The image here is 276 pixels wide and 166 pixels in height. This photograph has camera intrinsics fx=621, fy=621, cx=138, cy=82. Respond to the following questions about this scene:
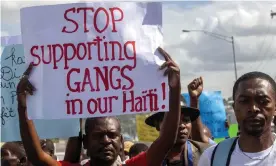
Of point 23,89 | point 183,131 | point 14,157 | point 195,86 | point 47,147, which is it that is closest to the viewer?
point 23,89

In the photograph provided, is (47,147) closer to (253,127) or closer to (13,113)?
(13,113)

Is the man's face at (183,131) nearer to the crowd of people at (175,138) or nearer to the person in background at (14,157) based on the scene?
the crowd of people at (175,138)

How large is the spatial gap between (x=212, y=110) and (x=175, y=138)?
518 cm

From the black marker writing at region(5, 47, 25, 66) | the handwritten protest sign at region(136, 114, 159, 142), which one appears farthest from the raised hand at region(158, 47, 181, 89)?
the handwritten protest sign at region(136, 114, 159, 142)

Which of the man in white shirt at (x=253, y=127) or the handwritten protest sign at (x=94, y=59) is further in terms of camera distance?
the handwritten protest sign at (x=94, y=59)

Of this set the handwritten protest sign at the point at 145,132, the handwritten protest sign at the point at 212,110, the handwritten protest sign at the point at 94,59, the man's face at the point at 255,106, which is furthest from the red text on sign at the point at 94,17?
the handwritten protest sign at the point at 145,132

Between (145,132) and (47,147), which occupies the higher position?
(47,147)

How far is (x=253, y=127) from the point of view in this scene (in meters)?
3.35

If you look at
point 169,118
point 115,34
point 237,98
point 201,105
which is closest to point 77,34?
point 115,34

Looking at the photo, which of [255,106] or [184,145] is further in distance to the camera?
[184,145]

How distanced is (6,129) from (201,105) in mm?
4319

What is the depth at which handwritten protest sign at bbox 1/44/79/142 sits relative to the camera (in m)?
4.78

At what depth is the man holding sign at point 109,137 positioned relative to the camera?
12.3 ft

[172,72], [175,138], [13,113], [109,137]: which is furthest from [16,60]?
[175,138]
